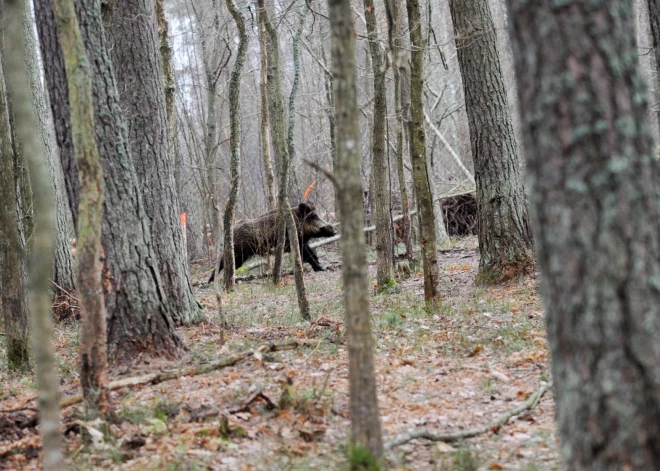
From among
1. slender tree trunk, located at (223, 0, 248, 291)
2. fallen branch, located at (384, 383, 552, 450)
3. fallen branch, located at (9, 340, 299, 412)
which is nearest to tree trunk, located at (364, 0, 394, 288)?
slender tree trunk, located at (223, 0, 248, 291)

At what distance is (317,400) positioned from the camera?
5.07 metres

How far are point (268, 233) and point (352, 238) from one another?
42.5 ft

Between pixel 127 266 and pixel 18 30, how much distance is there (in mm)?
3680

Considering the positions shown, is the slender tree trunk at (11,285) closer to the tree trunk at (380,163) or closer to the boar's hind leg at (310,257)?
the tree trunk at (380,163)

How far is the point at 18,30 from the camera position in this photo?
121 inches

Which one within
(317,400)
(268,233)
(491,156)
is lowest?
(317,400)

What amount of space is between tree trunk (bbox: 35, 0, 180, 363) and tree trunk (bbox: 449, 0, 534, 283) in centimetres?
574

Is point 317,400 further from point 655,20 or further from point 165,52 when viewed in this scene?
point 165,52

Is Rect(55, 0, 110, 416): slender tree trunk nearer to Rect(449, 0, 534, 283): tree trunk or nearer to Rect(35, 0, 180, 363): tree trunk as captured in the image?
Rect(35, 0, 180, 363): tree trunk

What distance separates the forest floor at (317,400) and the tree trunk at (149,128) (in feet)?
2.74

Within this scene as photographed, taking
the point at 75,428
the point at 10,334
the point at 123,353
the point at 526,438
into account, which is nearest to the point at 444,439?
the point at 526,438

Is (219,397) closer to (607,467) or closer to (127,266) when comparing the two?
(127,266)

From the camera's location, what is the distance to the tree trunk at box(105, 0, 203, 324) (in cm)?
911

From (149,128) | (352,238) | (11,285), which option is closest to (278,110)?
(149,128)
